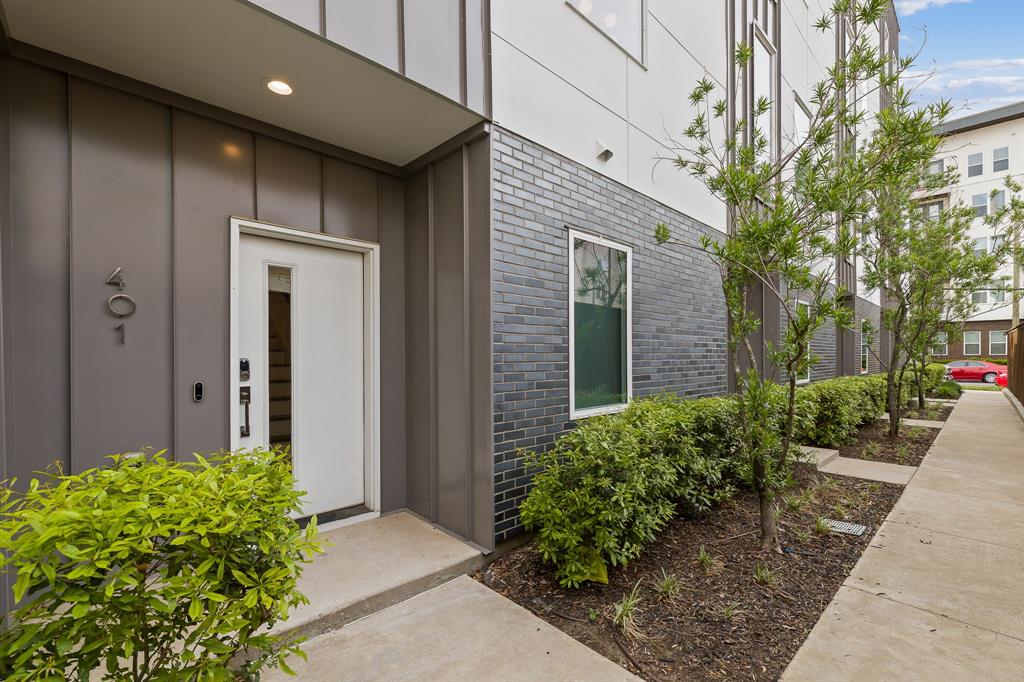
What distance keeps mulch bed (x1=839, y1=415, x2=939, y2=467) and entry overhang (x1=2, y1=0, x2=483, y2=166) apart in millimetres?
6971

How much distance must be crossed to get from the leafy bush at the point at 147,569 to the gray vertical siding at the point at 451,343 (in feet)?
6.56

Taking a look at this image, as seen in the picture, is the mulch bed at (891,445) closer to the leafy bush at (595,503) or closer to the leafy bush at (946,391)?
the leafy bush at (595,503)

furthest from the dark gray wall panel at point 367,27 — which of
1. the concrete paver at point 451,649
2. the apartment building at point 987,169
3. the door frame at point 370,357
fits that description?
the apartment building at point 987,169

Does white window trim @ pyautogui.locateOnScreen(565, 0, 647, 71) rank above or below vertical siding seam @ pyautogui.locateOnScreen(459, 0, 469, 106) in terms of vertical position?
above

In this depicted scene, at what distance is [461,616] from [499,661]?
1.57ft

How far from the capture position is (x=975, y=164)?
79.9ft

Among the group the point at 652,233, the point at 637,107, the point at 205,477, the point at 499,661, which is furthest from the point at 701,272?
the point at 205,477

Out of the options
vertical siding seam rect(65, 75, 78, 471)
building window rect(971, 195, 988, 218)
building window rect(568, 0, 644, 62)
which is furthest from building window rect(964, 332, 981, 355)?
vertical siding seam rect(65, 75, 78, 471)

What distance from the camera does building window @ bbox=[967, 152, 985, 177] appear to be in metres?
24.1

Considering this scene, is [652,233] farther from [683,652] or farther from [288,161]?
[683,652]

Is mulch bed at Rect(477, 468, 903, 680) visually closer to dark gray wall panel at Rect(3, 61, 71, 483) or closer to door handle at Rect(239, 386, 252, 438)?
door handle at Rect(239, 386, 252, 438)

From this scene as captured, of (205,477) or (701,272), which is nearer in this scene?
(205,477)

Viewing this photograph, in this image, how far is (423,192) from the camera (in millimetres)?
4051

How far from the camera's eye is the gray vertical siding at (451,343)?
11.4 ft
